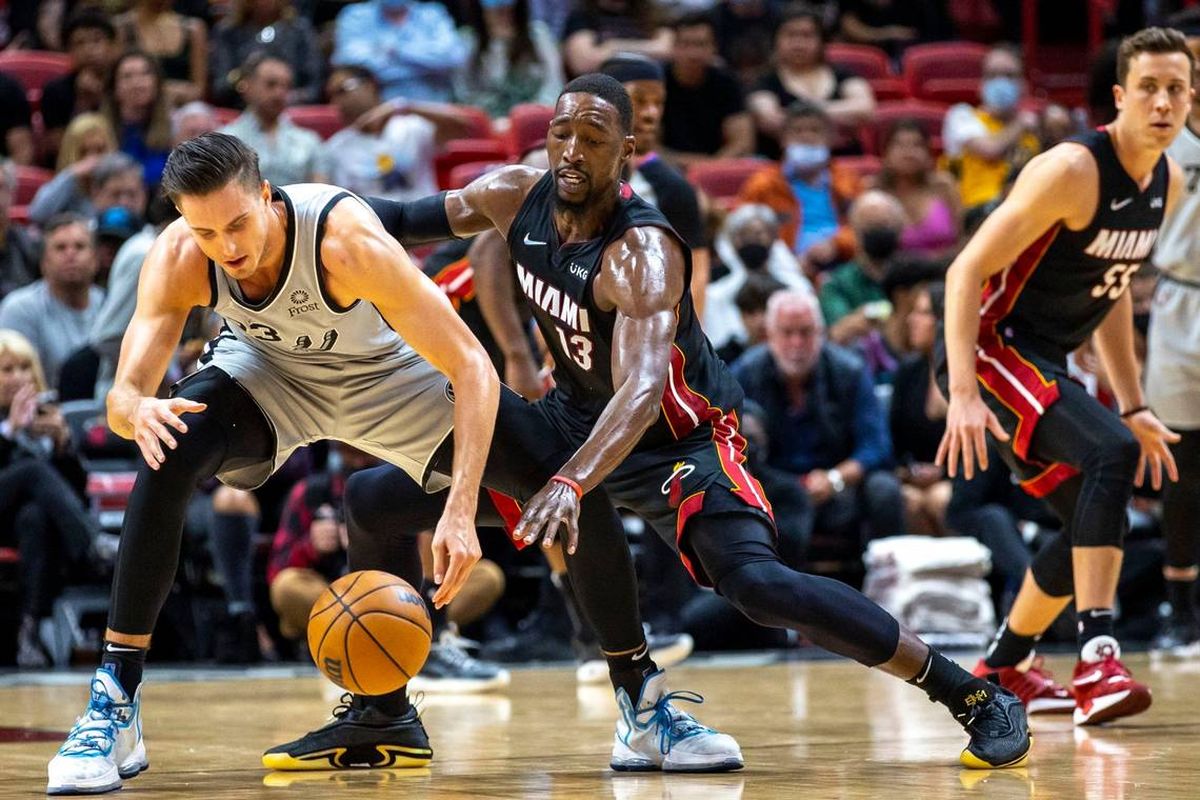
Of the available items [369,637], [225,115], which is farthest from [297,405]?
[225,115]

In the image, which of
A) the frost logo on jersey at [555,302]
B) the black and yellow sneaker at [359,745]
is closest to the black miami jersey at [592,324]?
the frost logo on jersey at [555,302]

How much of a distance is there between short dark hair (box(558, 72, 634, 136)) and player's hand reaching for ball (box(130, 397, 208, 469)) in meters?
1.24

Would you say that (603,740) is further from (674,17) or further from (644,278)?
(674,17)

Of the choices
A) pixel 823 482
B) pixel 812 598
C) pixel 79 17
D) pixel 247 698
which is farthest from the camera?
pixel 79 17

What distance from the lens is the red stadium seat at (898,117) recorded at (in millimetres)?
13258

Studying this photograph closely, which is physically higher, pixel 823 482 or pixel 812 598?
pixel 812 598

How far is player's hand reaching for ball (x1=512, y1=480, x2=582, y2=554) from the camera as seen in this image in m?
3.86

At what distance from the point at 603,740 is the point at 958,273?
173 centimetres

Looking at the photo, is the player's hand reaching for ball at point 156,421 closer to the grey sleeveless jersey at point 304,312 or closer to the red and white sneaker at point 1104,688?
the grey sleeveless jersey at point 304,312

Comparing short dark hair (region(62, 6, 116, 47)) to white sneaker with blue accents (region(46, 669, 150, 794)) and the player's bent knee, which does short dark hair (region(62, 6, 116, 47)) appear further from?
white sneaker with blue accents (region(46, 669, 150, 794))

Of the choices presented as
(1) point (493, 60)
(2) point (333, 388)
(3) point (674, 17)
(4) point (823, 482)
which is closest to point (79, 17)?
(1) point (493, 60)

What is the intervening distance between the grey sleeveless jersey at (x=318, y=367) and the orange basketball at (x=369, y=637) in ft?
1.52

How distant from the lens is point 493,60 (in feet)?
42.0

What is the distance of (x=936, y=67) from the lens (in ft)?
47.0
